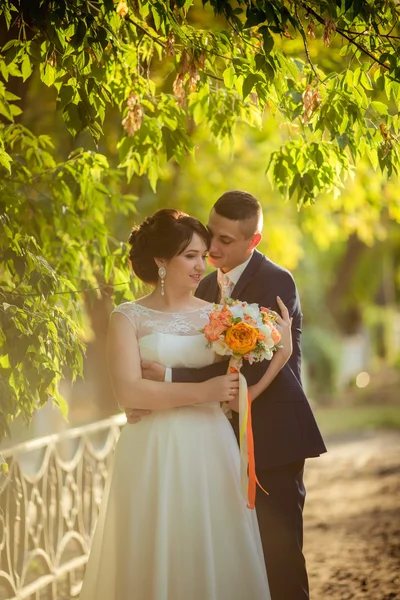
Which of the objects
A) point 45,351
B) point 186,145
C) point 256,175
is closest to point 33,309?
point 45,351

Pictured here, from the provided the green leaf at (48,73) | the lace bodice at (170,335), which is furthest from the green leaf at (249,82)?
the lace bodice at (170,335)

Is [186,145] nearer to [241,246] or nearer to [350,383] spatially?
[241,246]

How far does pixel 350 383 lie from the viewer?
33.4m

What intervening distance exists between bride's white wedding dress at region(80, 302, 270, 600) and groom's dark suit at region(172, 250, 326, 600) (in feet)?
0.85

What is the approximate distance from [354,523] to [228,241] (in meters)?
7.41

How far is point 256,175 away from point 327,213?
53.0 inches

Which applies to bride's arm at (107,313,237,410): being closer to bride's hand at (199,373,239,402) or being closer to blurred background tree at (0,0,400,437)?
bride's hand at (199,373,239,402)

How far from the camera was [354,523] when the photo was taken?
12.2 m

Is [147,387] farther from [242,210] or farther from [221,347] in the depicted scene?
[242,210]

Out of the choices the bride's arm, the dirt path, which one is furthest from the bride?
the dirt path

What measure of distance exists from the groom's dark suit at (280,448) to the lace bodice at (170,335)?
1.22 ft

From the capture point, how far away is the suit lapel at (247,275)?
5812mm

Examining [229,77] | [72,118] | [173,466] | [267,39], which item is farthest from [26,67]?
[173,466]

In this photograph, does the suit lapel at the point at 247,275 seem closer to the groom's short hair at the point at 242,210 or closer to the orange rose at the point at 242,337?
the groom's short hair at the point at 242,210
